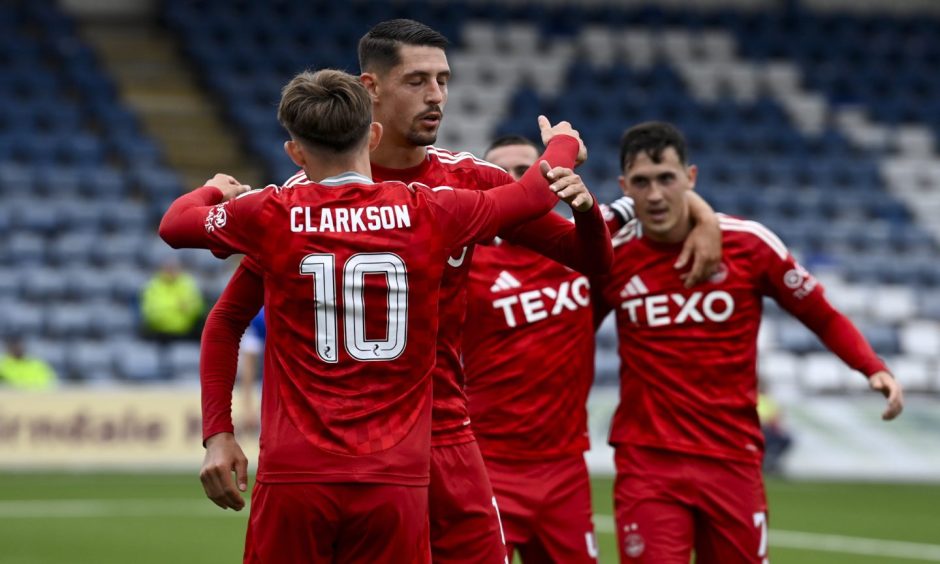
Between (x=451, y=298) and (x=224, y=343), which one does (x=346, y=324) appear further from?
(x=451, y=298)

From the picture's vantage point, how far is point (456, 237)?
4.19 metres

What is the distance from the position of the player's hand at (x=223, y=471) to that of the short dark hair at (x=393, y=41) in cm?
127

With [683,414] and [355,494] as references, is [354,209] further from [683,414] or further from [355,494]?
[683,414]

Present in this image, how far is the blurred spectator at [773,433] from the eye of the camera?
1511 centimetres

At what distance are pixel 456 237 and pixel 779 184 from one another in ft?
58.2

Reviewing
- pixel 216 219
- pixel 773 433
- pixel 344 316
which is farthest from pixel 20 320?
pixel 344 316

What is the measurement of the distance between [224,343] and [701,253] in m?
2.31

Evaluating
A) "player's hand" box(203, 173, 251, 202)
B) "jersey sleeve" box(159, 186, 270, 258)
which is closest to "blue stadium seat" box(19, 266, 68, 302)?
"player's hand" box(203, 173, 251, 202)

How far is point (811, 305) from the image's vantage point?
6102mm

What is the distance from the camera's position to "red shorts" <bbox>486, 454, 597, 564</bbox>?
587 centimetres

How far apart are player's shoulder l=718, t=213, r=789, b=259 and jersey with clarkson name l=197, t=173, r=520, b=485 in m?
2.29

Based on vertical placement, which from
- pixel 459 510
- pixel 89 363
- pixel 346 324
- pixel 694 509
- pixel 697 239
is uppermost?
pixel 89 363

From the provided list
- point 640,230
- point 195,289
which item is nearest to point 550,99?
point 195,289

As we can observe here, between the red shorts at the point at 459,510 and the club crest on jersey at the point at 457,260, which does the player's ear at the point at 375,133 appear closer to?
the club crest on jersey at the point at 457,260
